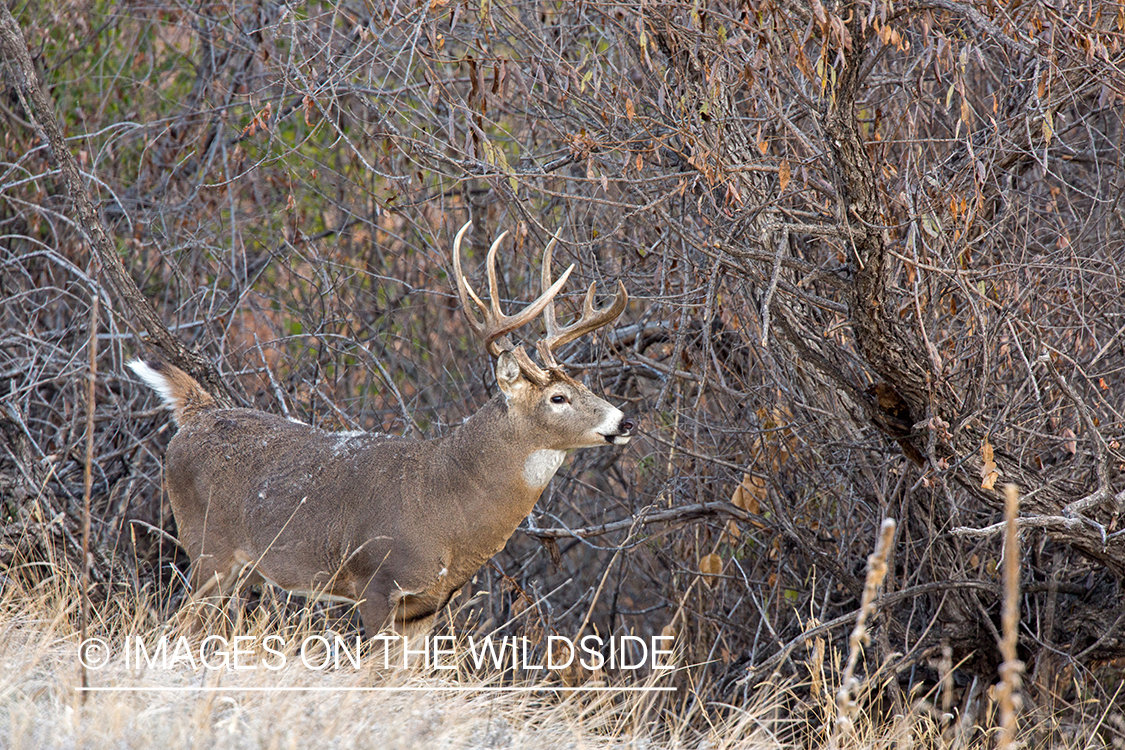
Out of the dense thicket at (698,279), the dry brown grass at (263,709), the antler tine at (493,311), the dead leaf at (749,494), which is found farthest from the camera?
the dead leaf at (749,494)

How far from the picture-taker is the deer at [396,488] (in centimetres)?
513

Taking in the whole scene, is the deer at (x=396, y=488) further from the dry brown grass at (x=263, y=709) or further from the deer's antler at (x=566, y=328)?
the dry brown grass at (x=263, y=709)

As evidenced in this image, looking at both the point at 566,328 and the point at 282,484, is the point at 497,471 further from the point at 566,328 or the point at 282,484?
the point at 282,484

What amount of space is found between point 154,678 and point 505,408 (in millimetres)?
1929

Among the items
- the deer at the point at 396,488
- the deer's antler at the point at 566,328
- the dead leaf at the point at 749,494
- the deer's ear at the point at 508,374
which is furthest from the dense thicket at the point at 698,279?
the deer's ear at the point at 508,374

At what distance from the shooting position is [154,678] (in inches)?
159

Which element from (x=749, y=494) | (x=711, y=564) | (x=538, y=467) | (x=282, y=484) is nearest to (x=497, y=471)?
(x=538, y=467)

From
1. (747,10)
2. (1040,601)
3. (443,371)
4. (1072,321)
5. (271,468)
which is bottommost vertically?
(1040,601)

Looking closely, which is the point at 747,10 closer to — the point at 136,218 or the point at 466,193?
the point at 466,193

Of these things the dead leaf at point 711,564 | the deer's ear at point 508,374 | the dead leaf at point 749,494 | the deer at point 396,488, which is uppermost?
the deer's ear at point 508,374

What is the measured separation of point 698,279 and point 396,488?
178 centimetres

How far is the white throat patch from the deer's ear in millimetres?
309

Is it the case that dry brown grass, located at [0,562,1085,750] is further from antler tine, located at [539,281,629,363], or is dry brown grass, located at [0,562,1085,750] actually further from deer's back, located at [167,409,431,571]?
antler tine, located at [539,281,629,363]

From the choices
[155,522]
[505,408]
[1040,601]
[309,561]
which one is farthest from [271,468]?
[1040,601]
